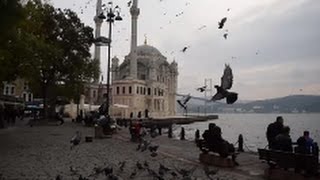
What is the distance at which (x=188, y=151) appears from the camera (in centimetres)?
1758

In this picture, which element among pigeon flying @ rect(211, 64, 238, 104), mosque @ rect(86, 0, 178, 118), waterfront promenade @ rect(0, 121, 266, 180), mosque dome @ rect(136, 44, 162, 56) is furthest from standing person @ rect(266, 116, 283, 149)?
mosque dome @ rect(136, 44, 162, 56)

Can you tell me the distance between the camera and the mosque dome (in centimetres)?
11806

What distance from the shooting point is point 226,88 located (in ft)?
46.8

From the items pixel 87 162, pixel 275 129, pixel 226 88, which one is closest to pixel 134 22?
pixel 226 88

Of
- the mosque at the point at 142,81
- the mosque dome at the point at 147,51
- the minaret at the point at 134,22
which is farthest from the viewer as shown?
the mosque dome at the point at 147,51

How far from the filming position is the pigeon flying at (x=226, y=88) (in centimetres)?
1411

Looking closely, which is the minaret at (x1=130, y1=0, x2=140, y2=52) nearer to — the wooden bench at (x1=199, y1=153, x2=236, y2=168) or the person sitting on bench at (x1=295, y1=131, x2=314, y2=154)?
A: the wooden bench at (x1=199, y1=153, x2=236, y2=168)

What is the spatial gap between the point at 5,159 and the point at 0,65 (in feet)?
26.2

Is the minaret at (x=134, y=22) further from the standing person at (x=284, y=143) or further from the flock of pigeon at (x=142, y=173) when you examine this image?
the standing person at (x=284, y=143)

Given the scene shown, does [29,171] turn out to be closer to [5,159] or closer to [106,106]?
[5,159]

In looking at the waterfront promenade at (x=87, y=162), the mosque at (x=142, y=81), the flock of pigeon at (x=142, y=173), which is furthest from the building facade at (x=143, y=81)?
the flock of pigeon at (x=142, y=173)

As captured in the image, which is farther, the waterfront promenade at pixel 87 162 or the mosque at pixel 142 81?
the mosque at pixel 142 81

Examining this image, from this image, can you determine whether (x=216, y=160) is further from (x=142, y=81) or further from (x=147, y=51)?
(x=147, y=51)

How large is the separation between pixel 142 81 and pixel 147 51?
12.8 meters
